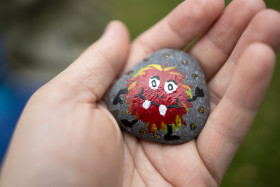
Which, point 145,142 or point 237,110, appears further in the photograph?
point 145,142

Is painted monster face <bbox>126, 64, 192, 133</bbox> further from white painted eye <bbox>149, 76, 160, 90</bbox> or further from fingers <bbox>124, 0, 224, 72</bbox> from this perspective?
fingers <bbox>124, 0, 224, 72</bbox>

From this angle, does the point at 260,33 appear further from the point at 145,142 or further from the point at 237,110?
the point at 145,142

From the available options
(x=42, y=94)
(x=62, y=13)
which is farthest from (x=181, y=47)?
(x=62, y=13)

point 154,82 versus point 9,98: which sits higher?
point 154,82

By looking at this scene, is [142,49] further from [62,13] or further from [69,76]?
[62,13]

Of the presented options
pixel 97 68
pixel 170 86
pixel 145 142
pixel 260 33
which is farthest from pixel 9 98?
pixel 260 33

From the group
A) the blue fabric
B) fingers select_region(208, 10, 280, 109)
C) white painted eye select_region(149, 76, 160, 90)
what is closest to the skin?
fingers select_region(208, 10, 280, 109)
